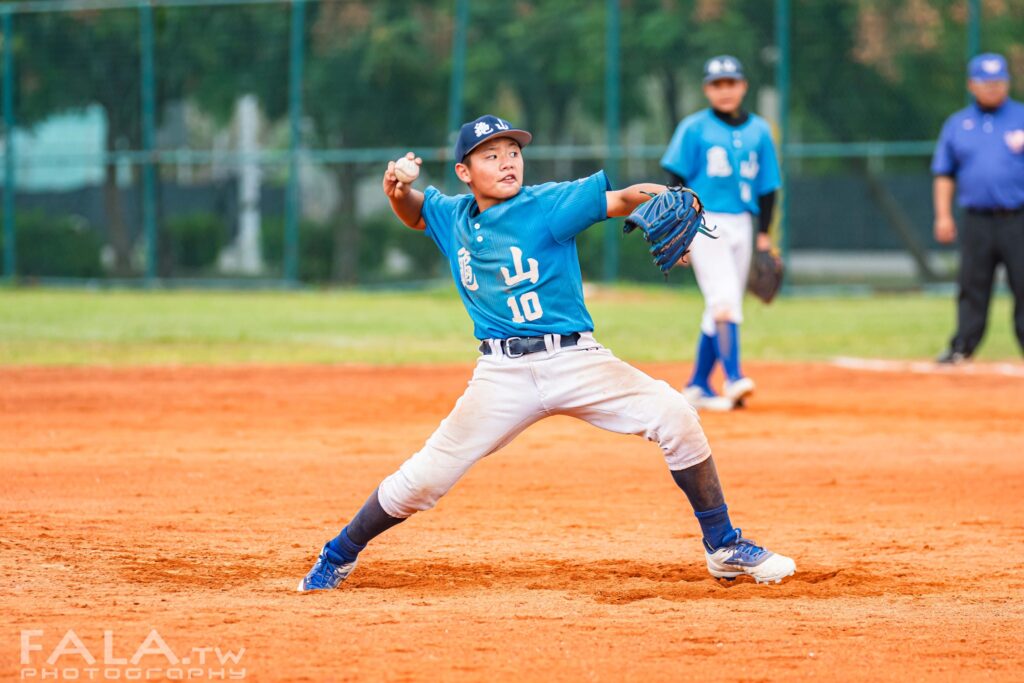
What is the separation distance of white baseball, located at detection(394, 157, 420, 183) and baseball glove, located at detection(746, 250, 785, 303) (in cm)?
531

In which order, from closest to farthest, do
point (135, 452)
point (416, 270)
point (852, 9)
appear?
1. point (135, 452)
2. point (852, 9)
3. point (416, 270)

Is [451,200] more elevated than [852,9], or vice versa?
[852,9]

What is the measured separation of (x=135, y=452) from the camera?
835 cm

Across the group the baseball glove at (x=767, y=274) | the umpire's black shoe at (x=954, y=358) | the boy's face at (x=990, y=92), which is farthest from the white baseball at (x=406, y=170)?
the umpire's black shoe at (x=954, y=358)

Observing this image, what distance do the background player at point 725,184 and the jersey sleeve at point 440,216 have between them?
450cm

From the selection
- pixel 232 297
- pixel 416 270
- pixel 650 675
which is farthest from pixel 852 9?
pixel 650 675

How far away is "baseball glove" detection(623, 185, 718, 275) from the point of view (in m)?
4.90

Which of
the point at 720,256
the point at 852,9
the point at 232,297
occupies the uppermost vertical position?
the point at 852,9

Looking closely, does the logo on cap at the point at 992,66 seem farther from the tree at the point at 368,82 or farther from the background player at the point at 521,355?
the tree at the point at 368,82

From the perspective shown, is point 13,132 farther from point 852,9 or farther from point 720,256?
point 720,256

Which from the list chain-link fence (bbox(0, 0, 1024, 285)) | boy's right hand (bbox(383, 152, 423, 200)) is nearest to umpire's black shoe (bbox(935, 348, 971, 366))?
boy's right hand (bbox(383, 152, 423, 200))

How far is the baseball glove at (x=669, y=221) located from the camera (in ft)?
16.1

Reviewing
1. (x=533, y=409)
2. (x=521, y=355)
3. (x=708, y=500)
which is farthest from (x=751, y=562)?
(x=521, y=355)

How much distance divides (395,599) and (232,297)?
1806 centimetres
